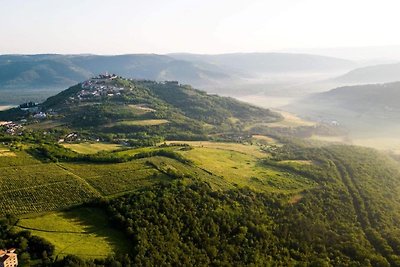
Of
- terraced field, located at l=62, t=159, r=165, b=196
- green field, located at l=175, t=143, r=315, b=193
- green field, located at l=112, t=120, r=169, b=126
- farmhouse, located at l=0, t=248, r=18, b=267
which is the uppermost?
terraced field, located at l=62, t=159, r=165, b=196

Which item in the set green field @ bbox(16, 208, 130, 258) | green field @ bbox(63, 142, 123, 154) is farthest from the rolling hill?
green field @ bbox(63, 142, 123, 154)

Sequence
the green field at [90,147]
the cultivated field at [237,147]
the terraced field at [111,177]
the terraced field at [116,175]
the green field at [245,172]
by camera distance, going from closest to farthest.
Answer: the terraced field at [111,177] → the terraced field at [116,175] → the green field at [245,172] → the green field at [90,147] → the cultivated field at [237,147]

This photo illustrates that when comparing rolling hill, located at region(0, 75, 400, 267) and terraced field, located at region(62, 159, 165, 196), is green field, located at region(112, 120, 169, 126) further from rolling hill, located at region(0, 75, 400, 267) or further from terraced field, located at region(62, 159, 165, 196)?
terraced field, located at region(62, 159, 165, 196)

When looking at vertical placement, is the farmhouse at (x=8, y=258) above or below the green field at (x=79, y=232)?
above

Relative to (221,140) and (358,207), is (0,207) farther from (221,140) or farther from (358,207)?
(221,140)

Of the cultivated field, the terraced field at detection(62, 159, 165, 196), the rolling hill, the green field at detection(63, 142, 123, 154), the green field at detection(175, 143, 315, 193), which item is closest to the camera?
the rolling hill

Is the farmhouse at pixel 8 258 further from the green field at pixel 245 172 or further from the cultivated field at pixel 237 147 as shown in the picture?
the cultivated field at pixel 237 147

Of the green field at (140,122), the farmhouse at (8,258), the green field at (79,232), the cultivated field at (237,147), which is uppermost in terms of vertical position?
the farmhouse at (8,258)

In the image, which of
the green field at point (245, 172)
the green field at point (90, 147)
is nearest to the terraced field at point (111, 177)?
the green field at point (245, 172)
